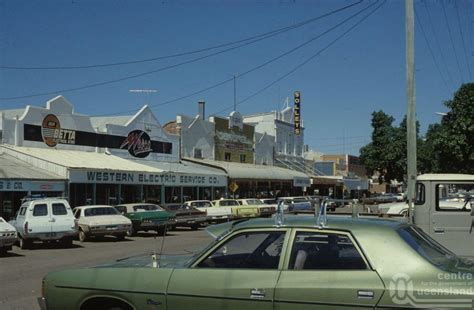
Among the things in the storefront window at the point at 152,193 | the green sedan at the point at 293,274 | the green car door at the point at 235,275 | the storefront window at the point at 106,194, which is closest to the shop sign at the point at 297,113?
the storefront window at the point at 152,193

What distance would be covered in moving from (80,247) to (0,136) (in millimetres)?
10509

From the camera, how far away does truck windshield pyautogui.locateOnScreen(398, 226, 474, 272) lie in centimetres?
466

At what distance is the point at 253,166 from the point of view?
50.7 meters

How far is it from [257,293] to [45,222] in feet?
54.6

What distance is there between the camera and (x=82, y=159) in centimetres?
3006

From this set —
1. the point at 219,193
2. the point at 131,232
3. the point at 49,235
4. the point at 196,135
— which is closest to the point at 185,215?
the point at 131,232

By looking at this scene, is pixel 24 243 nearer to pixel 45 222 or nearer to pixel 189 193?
pixel 45 222

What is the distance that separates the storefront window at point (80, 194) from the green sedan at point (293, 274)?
79.3ft

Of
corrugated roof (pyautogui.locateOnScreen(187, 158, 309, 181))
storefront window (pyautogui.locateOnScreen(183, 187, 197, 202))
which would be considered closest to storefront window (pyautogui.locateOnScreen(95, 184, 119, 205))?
storefront window (pyautogui.locateOnScreen(183, 187, 197, 202))

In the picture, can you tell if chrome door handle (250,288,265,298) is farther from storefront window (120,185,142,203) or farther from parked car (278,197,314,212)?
storefront window (120,185,142,203)

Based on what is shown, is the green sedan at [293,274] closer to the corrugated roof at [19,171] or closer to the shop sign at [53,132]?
the corrugated roof at [19,171]

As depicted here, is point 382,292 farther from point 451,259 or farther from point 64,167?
point 64,167

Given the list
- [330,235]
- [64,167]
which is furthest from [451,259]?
[64,167]

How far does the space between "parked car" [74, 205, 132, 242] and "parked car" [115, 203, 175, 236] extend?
1.83 metres
